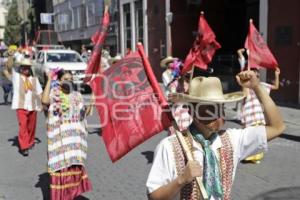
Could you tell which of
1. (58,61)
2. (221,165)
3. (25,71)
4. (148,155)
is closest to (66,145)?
(148,155)

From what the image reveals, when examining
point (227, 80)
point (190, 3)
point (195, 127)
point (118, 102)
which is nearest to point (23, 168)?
point (118, 102)

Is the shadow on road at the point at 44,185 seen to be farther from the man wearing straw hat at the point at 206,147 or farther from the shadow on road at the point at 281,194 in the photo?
the man wearing straw hat at the point at 206,147

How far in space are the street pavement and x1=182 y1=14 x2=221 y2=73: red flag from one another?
5.68 feet

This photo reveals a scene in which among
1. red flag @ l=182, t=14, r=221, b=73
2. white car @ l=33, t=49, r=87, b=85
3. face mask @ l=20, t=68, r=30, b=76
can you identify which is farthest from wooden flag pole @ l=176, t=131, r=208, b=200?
white car @ l=33, t=49, r=87, b=85

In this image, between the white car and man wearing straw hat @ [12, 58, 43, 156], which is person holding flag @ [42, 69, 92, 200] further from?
the white car

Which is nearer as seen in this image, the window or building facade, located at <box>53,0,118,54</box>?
the window

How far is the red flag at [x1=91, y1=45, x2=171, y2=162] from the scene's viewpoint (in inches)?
135

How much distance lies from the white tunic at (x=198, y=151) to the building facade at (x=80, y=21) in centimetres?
2766

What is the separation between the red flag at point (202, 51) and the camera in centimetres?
817

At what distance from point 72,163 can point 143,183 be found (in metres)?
1.43

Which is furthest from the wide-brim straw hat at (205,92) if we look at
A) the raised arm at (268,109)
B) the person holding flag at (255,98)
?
the person holding flag at (255,98)

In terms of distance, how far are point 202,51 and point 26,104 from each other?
333 centimetres

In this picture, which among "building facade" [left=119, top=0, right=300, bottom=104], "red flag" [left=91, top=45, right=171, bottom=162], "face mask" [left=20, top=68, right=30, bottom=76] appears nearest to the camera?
"red flag" [left=91, top=45, right=171, bottom=162]

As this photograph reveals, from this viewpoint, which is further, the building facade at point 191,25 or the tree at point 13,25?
the tree at point 13,25
